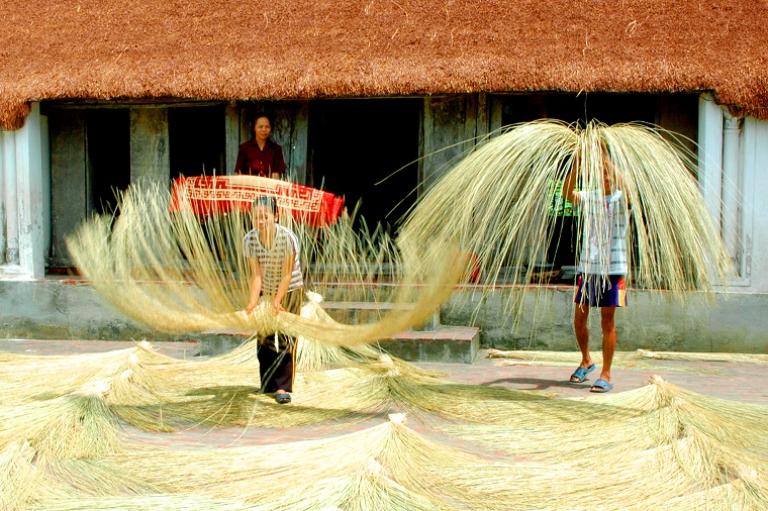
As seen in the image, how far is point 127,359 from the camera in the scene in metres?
6.02

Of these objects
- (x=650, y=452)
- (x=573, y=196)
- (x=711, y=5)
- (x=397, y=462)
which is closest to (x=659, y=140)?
(x=573, y=196)

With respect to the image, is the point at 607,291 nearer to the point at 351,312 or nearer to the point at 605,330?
the point at 605,330

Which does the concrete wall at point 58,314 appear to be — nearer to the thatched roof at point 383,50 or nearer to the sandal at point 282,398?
the thatched roof at point 383,50

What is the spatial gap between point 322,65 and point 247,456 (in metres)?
4.89

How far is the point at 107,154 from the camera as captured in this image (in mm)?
10375

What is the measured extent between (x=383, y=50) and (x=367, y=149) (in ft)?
7.21

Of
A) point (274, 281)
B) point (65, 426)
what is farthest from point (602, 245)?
point (65, 426)

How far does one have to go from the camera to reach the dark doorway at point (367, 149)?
9.70 meters

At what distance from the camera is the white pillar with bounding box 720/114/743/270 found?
770cm

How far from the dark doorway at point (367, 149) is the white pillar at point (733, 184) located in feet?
9.22

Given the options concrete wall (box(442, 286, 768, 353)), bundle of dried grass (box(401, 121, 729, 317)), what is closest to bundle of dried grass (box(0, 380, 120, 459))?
bundle of dried grass (box(401, 121, 729, 317))

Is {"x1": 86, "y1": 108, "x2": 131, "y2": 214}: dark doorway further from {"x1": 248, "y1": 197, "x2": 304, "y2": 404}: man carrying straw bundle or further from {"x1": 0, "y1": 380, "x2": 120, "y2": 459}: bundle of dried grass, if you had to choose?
{"x1": 0, "y1": 380, "x2": 120, "y2": 459}: bundle of dried grass

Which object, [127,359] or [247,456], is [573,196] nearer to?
[247,456]

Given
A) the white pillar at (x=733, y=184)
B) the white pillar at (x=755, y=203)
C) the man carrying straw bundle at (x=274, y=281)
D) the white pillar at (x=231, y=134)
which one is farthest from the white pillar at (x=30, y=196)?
the white pillar at (x=755, y=203)
